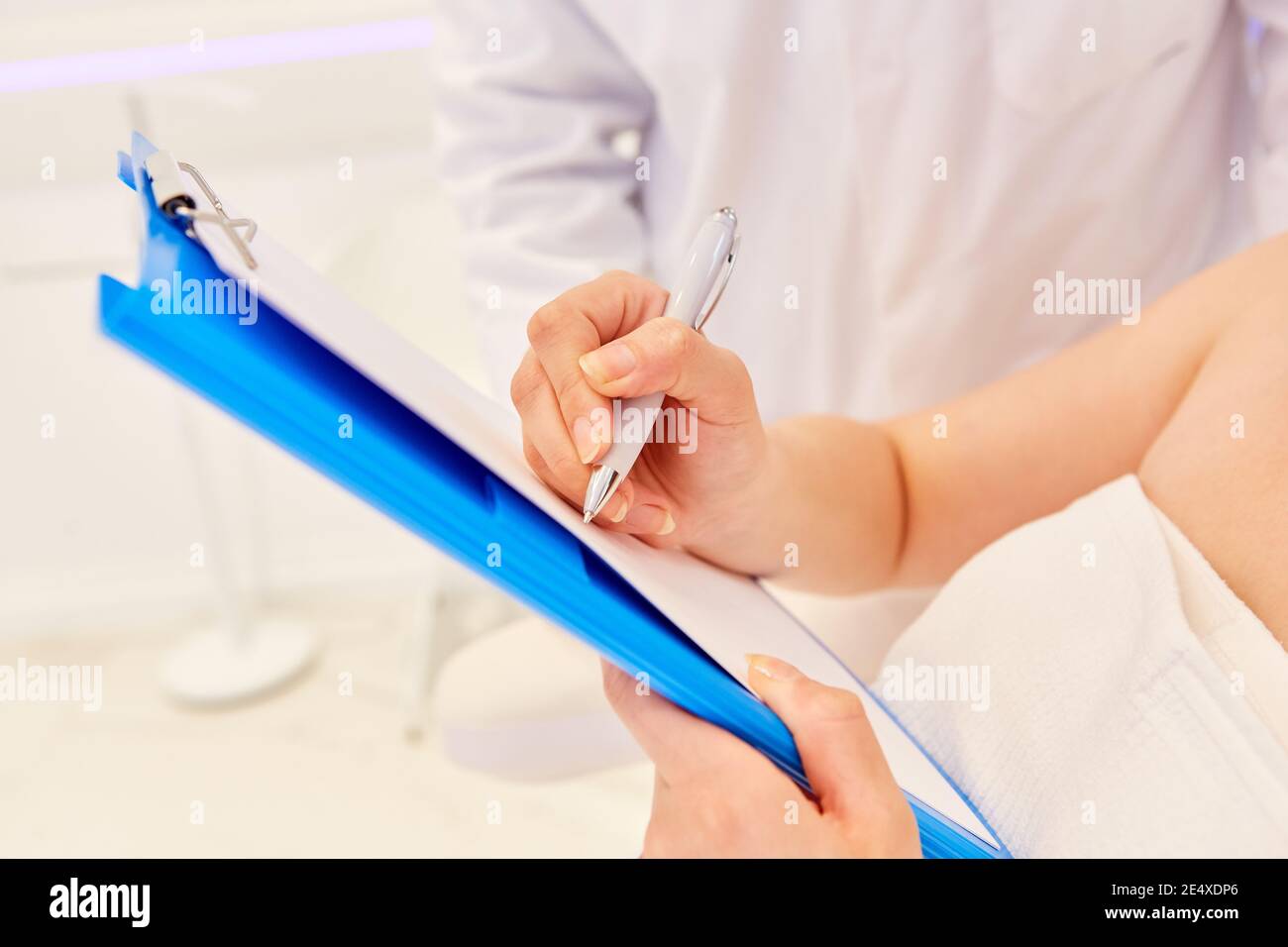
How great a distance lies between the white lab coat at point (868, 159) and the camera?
826 mm

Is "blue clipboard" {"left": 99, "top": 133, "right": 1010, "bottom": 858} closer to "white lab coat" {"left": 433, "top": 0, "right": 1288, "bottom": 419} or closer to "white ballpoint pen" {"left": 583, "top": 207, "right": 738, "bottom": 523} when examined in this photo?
"white ballpoint pen" {"left": 583, "top": 207, "right": 738, "bottom": 523}

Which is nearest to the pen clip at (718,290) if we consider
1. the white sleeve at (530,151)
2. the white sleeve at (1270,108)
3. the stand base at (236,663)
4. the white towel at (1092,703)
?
the white towel at (1092,703)

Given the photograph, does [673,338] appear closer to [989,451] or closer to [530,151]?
[989,451]

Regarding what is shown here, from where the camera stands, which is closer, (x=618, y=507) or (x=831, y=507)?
(x=618, y=507)

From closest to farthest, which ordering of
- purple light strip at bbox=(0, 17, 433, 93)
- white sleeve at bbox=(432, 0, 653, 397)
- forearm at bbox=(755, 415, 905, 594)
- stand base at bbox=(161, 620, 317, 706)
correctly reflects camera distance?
forearm at bbox=(755, 415, 905, 594), white sleeve at bbox=(432, 0, 653, 397), purple light strip at bbox=(0, 17, 433, 93), stand base at bbox=(161, 620, 317, 706)

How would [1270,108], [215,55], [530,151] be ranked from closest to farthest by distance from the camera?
[1270,108], [530,151], [215,55]

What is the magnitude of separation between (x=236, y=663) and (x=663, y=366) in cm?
175

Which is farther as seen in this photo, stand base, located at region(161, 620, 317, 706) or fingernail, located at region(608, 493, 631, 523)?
stand base, located at region(161, 620, 317, 706)

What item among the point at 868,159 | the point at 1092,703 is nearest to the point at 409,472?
the point at 1092,703

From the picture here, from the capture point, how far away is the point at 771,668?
479 millimetres

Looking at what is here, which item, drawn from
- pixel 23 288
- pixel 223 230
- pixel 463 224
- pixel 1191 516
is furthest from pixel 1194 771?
pixel 23 288

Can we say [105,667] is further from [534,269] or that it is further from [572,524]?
[572,524]

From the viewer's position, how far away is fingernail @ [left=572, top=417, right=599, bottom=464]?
478 millimetres

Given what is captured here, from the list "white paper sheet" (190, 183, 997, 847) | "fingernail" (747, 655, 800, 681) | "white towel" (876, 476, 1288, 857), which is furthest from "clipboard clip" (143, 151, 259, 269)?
"white towel" (876, 476, 1288, 857)
